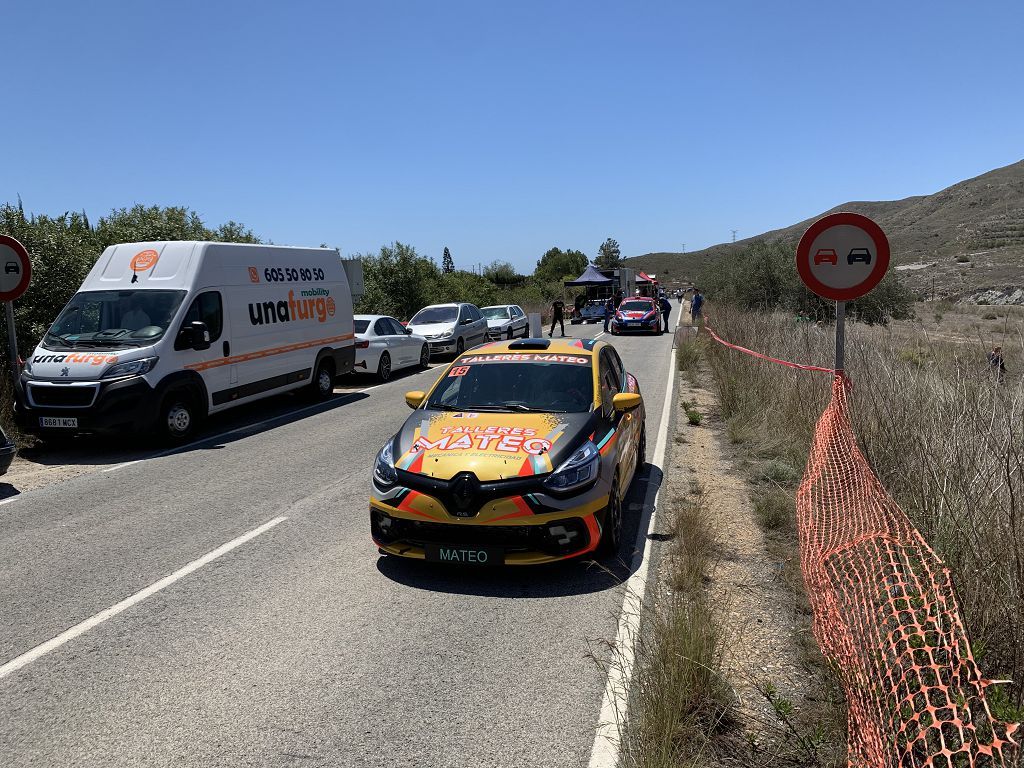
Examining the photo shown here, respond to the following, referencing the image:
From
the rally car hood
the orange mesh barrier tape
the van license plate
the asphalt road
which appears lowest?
the asphalt road

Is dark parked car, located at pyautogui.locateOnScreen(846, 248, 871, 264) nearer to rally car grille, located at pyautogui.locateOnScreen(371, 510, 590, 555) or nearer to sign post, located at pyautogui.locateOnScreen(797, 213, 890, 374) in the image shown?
sign post, located at pyautogui.locateOnScreen(797, 213, 890, 374)

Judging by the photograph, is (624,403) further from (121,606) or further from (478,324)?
(478,324)

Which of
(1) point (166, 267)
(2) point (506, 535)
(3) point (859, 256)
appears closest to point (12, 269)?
(1) point (166, 267)

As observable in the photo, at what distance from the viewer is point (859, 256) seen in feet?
18.6

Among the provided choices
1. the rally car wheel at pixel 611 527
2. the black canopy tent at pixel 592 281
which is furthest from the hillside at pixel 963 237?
the rally car wheel at pixel 611 527

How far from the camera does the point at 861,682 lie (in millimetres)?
3174

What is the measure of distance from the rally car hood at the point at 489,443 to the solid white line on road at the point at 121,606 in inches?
67.7

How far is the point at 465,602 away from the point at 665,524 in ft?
7.57

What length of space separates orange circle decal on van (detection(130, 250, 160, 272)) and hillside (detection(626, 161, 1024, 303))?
3019 cm

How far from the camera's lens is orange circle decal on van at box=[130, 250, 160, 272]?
456 inches

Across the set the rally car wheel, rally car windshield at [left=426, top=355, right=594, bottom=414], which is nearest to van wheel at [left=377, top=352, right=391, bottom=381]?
rally car windshield at [left=426, top=355, right=594, bottom=414]

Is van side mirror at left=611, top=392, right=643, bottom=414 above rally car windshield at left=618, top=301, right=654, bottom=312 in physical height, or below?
above

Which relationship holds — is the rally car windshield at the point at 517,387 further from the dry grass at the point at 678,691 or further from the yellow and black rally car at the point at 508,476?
the dry grass at the point at 678,691

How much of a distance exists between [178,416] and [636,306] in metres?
25.5
